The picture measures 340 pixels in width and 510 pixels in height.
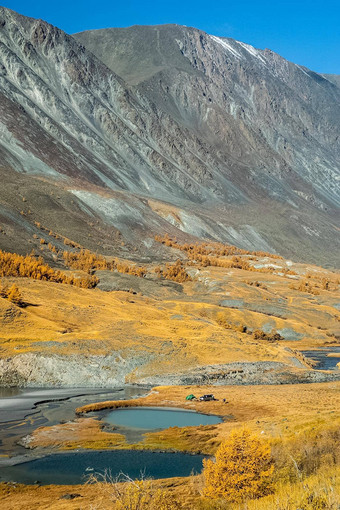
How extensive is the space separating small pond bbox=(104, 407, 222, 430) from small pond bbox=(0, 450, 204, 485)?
599 cm

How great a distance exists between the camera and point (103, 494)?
62.0 ft

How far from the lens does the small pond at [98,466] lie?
21484 mm

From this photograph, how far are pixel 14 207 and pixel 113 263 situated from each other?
23.1 meters

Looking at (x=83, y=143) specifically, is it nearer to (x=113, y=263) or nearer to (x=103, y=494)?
(x=113, y=263)

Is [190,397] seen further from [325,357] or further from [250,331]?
[250,331]

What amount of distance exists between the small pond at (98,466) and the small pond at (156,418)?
19.6 ft

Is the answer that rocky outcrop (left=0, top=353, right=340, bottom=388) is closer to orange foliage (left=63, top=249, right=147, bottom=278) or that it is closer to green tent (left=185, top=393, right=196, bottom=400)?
green tent (left=185, top=393, right=196, bottom=400)

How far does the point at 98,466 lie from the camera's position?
23031 mm

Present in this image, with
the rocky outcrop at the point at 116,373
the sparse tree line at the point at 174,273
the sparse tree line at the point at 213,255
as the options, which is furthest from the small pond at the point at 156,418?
the sparse tree line at the point at 213,255

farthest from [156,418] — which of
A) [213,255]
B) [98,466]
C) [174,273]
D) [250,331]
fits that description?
[213,255]

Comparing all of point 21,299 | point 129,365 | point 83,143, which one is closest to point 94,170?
point 83,143

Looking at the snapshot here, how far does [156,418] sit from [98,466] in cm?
1070

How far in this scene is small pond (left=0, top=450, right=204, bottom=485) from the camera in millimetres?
21484

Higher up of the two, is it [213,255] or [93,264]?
[213,255]
